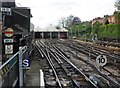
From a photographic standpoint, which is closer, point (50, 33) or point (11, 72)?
point (11, 72)

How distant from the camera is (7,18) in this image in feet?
51.6

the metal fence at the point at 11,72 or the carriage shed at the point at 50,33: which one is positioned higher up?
the metal fence at the point at 11,72

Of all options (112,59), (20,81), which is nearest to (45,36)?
(112,59)

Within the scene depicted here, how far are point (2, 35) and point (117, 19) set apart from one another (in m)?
54.0

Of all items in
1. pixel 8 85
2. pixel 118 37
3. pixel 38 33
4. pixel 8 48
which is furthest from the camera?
pixel 38 33

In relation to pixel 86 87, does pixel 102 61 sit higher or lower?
higher

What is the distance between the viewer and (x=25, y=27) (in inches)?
673

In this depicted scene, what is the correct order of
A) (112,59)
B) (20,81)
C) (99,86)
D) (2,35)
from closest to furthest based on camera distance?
(20,81)
(99,86)
(2,35)
(112,59)

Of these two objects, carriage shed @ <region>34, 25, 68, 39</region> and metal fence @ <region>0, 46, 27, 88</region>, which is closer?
metal fence @ <region>0, 46, 27, 88</region>

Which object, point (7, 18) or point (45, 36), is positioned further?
point (45, 36)

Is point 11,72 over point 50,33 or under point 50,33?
over

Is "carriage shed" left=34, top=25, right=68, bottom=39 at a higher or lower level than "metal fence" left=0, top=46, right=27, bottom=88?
lower

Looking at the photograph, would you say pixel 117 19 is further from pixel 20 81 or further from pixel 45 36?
pixel 20 81

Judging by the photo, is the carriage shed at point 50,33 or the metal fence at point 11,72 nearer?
the metal fence at point 11,72
